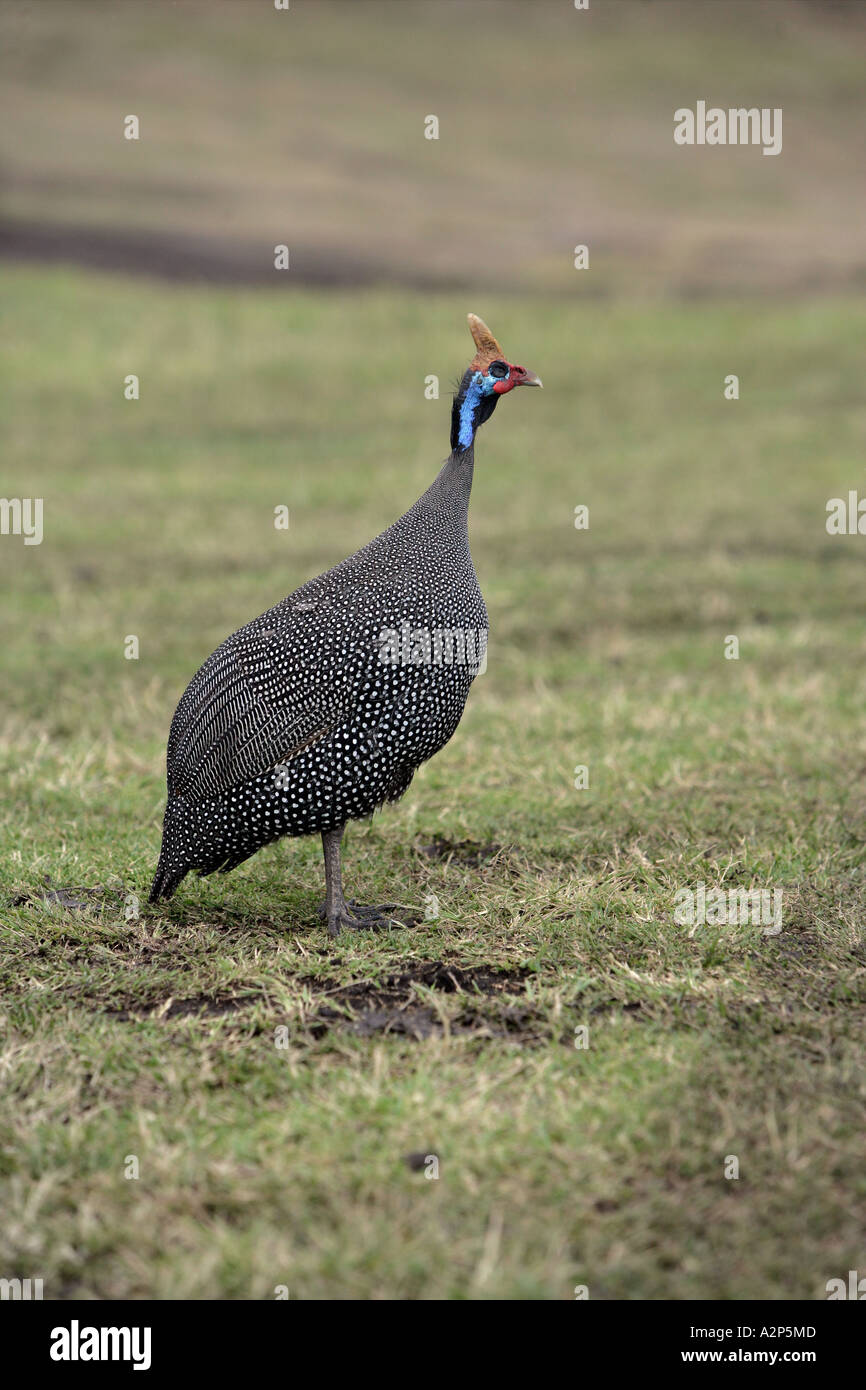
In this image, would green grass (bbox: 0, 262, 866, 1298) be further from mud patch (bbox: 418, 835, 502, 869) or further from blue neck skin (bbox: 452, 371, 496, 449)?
blue neck skin (bbox: 452, 371, 496, 449)

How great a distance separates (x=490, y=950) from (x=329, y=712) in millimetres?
827

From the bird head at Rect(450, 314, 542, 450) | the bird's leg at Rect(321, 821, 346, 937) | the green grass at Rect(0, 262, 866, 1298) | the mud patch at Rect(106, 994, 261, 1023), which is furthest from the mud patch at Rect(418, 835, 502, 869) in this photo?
the bird head at Rect(450, 314, 542, 450)

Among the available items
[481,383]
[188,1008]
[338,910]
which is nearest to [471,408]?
[481,383]

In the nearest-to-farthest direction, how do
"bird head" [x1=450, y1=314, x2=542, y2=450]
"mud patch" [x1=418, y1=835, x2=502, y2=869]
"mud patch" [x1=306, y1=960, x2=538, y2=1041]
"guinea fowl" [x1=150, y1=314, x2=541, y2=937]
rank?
"mud patch" [x1=306, y1=960, x2=538, y2=1041] < "guinea fowl" [x1=150, y1=314, x2=541, y2=937] < "bird head" [x1=450, y1=314, x2=542, y2=450] < "mud patch" [x1=418, y1=835, x2=502, y2=869]

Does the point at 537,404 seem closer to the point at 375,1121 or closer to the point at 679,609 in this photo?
the point at 679,609

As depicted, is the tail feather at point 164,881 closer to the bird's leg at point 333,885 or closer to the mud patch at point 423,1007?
the bird's leg at point 333,885

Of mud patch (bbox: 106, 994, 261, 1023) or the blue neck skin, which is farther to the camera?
the blue neck skin

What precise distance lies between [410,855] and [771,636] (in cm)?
364

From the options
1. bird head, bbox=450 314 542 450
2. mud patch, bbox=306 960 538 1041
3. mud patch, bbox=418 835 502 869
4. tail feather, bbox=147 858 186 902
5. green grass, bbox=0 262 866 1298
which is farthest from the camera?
mud patch, bbox=418 835 502 869

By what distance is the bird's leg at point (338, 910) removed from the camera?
417 cm

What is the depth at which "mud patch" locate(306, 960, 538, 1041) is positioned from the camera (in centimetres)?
359

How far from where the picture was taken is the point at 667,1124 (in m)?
3.15

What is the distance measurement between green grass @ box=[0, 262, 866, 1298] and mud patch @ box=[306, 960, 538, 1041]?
2 cm

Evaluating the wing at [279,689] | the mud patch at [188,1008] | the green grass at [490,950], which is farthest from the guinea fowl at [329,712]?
the mud patch at [188,1008]
